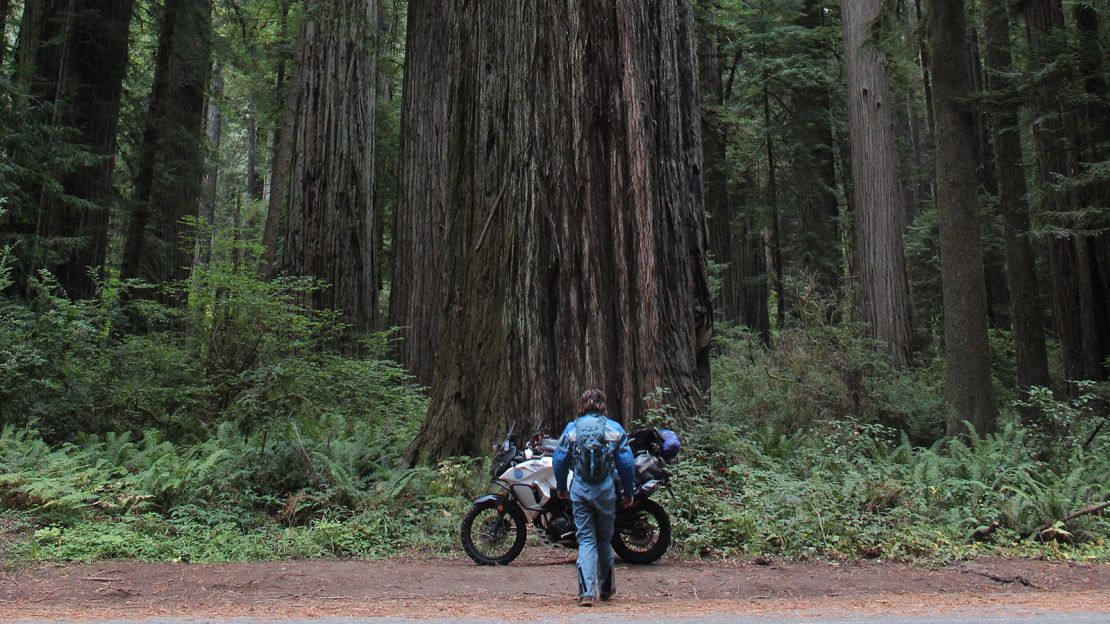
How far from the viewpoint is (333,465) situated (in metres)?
7.89

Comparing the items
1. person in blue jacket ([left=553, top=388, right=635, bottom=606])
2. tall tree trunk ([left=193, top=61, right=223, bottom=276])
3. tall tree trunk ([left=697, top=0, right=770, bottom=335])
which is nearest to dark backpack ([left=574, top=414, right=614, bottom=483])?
person in blue jacket ([left=553, top=388, right=635, bottom=606])

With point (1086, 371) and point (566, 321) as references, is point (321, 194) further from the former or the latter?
point (1086, 371)

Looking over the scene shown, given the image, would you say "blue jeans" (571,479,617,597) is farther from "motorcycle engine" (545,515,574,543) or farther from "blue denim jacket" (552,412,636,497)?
"motorcycle engine" (545,515,574,543)

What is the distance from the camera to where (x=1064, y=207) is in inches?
610

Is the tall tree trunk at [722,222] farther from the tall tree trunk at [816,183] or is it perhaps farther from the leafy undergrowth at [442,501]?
the leafy undergrowth at [442,501]

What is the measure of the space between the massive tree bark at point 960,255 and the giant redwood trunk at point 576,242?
12.8ft

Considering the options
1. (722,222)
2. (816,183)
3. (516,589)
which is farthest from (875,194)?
(516,589)

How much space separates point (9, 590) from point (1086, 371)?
18.1m

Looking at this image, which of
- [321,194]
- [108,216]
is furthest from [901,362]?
[108,216]

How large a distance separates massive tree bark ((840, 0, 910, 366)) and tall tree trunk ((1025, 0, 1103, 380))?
9.02ft

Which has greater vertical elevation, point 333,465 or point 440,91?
point 440,91

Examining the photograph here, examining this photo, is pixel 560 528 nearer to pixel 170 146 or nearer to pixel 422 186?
pixel 422 186

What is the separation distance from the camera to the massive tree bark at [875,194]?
52.9ft

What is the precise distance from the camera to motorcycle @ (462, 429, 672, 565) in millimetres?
6379
